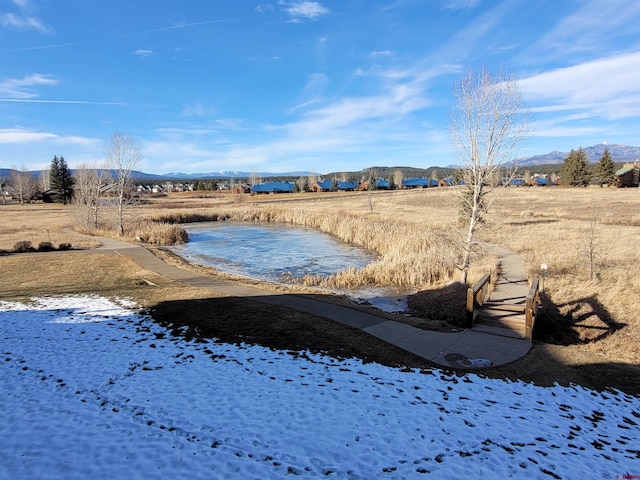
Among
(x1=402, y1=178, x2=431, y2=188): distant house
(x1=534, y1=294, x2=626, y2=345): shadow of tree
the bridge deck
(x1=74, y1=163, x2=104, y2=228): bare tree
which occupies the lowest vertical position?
(x1=534, y1=294, x2=626, y2=345): shadow of tree

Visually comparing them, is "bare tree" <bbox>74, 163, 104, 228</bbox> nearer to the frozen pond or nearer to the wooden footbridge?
the frozen pond

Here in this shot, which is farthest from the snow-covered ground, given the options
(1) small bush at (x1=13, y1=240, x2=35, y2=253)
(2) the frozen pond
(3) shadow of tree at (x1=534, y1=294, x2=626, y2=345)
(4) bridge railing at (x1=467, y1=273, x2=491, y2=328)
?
(1) small bush at (x1=13, y1=240, x2=35, y2=253)

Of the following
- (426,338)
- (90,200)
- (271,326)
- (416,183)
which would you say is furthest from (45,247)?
(416,183)

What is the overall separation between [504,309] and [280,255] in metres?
16.8

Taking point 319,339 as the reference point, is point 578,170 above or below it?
above

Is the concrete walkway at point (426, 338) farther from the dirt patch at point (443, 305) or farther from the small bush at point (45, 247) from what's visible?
the small bush at point (45, 247)

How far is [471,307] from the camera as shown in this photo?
1057 centimetres

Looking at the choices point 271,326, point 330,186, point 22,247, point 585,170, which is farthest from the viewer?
point 330,186

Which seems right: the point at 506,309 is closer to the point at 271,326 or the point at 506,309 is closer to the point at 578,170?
the point at 271,326

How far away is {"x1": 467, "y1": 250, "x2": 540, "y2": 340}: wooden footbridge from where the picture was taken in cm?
1005

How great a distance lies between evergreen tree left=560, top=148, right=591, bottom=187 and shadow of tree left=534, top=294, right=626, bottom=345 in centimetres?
8708

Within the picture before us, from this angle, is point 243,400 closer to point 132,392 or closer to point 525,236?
point 132,392

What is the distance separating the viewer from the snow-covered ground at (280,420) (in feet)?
16.0

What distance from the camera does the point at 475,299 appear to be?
446 inches
